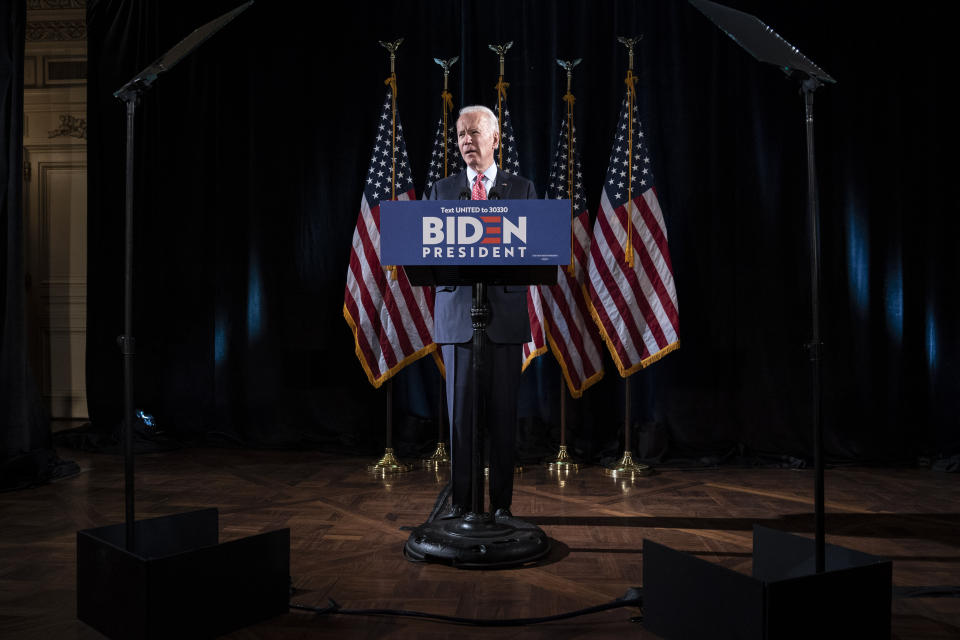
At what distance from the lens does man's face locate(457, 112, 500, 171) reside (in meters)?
2.49

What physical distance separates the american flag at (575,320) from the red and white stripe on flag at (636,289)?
12 centimetres

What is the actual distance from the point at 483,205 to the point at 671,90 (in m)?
3.18

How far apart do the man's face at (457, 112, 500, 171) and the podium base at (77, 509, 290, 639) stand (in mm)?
1368

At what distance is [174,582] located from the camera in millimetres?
1652

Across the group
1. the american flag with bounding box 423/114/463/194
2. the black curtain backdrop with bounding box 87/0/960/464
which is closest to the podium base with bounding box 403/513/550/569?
the black curtain backdrop with bounding box 87/0/960/464

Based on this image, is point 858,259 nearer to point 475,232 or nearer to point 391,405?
point 391,405

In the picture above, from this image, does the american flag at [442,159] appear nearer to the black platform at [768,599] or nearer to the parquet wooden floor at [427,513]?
the parquet wooden floor at [427,513]

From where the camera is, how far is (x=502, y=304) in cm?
248

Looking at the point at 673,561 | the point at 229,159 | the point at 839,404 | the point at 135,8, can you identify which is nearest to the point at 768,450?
the point at 839,404

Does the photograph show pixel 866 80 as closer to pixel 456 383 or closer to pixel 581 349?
pixel 581 349

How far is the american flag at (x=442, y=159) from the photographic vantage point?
434 centimetres

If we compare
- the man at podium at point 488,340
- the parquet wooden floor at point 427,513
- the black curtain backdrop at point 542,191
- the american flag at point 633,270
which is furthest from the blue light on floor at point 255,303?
the man at podium at point 488,340

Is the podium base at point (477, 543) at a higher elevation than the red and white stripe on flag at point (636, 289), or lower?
lower

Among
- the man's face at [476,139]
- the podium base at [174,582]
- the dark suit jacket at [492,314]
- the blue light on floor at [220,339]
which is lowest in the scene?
the podium base at [174,582]
